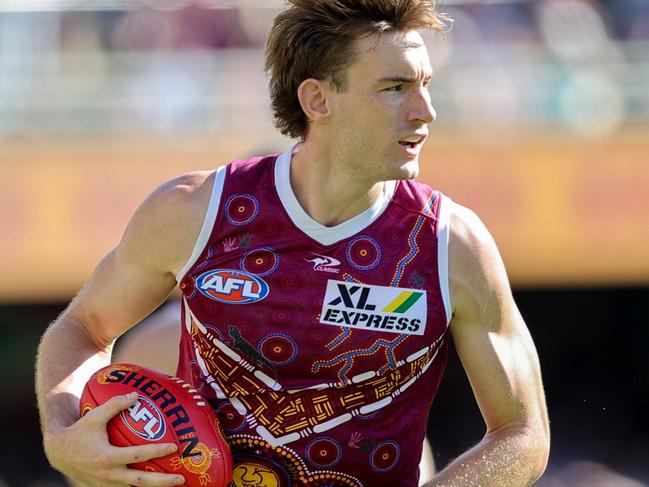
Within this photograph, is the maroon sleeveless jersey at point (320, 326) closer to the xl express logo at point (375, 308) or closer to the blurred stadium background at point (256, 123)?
the xl express logo at point (375, 308)

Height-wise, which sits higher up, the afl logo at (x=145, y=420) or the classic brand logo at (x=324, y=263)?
the classic brand logo at (x=324, y=263)

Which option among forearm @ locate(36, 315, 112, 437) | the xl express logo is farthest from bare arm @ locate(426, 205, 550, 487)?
forearm @ locate(36, 315, 112, 437)

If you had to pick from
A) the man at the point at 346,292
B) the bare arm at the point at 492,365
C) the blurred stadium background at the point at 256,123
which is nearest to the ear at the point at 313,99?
the man at the point at 346,292

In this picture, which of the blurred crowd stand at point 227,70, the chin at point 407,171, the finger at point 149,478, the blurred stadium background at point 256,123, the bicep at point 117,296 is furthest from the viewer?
the blurred crowd stand at point 227,70

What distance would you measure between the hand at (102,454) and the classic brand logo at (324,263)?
61 cm

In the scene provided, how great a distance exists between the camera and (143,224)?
143 inches

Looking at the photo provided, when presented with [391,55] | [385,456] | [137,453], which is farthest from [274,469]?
[391,55]

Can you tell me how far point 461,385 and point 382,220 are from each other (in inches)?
332

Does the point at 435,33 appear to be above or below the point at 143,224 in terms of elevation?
above

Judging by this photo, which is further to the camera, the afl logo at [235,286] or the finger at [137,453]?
the afl logo at [235,286]

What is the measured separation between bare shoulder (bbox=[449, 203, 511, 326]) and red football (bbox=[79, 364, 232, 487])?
751mm

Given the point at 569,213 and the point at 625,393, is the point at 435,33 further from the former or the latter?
the point at 625,393

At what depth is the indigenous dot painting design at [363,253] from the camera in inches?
140

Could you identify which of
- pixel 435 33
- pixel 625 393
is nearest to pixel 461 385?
pixel 625 393
